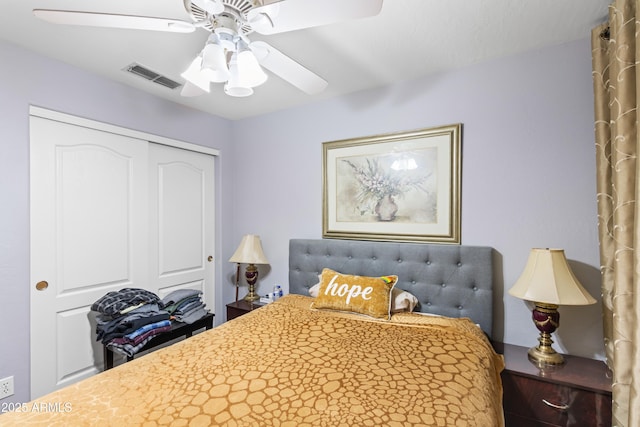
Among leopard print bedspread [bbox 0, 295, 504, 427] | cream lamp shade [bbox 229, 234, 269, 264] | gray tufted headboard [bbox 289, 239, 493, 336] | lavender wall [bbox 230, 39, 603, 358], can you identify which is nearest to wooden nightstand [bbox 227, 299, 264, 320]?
cream lamp shade [bbox 229, 234, 269, 264]

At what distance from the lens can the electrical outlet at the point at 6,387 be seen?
1820 mm

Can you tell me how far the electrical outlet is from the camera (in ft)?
5.97

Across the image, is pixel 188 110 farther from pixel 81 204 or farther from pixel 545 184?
pixel 545 184

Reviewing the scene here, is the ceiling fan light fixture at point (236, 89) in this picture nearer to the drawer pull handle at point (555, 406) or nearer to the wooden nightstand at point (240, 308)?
the wooden nightstand at point (240, 308)

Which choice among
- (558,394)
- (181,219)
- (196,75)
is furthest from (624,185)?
(181,219)

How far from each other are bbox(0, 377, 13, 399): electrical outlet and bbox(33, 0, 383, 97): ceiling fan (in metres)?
2.05

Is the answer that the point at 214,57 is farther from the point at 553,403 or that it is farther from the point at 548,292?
the point at 553,403

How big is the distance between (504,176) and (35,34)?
9.84 feet

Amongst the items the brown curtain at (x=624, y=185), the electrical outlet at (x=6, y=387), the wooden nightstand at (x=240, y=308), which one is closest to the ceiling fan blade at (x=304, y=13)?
the brown curtain at (x=624, y=185)

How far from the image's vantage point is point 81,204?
2.21 m

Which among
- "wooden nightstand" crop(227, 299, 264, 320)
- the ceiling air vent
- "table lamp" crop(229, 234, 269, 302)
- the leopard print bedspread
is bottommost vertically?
"wooden nightstand" crop(227, 299, 264, 320)

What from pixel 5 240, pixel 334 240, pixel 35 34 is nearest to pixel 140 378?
pixel 5 240

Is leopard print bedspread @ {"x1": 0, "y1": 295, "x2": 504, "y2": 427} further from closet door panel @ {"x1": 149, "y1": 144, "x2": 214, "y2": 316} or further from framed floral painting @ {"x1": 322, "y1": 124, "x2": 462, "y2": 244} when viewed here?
closet door panel @ {"x1": 149, "y1": 144, "x2": 214, "y2": 316}

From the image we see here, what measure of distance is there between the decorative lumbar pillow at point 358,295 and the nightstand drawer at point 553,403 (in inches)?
29.9
